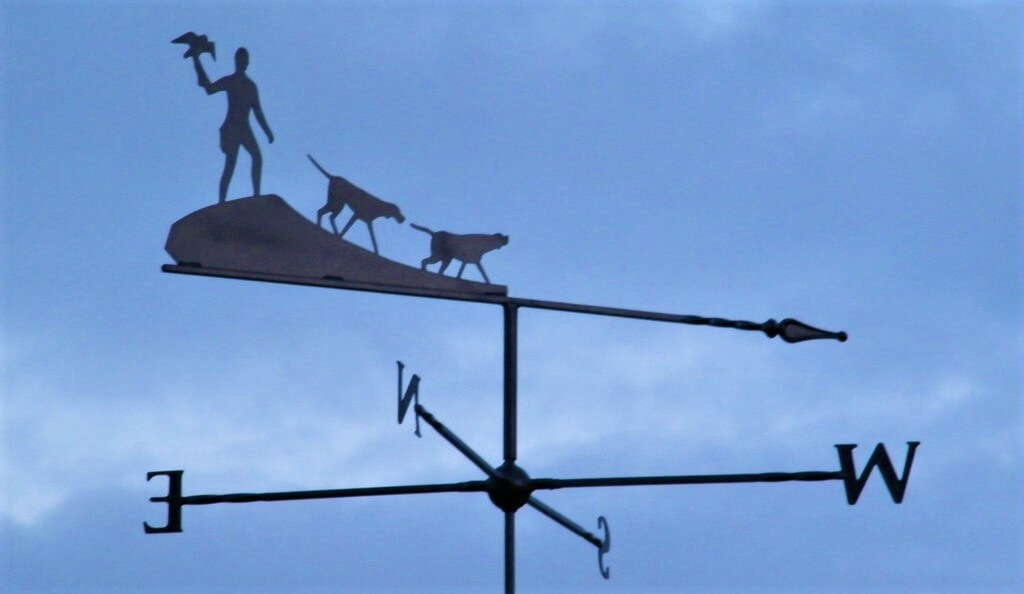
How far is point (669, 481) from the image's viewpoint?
243 inches

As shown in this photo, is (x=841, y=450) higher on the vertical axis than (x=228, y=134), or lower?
lower

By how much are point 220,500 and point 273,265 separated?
36.4 inches

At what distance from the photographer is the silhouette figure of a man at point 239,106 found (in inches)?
282

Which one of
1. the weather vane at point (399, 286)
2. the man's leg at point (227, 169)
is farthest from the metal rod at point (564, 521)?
the man's leg at point (227, 169)

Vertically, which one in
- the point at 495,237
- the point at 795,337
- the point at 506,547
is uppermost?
the point at 495,237

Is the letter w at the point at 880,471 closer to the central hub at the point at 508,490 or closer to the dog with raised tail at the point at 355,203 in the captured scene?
the central hub at the point at 508,490

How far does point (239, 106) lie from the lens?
733cm

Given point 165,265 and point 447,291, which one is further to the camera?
point 447,291

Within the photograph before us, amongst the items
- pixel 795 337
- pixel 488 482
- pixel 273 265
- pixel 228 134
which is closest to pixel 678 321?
pixel 795 337

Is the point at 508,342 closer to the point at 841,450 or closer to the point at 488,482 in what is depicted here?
the point at 488,482

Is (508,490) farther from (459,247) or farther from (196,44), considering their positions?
(196,44)

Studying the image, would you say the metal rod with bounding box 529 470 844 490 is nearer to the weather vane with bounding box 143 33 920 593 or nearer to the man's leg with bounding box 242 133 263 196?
the weather vane with bounding box 143 33 920 593

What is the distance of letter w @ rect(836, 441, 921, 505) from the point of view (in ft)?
21.4

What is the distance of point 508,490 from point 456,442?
1.27ft
